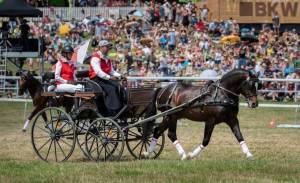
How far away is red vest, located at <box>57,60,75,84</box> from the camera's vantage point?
59.1 ft

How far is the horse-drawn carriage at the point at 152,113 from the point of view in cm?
1550

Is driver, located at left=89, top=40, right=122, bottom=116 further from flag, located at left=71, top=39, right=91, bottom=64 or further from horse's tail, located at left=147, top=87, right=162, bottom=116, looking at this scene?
flag, located at left=71, top=39, right=91, bottom=64

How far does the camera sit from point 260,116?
26.5 meters

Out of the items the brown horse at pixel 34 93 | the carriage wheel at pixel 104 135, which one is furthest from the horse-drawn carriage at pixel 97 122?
the brown horse at pixel 34 93

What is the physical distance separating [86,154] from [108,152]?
0.39 metres

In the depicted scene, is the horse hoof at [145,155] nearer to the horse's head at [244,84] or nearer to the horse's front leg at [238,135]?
the horse's front leg at [238,135]

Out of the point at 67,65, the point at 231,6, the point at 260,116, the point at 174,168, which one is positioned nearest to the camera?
the point at 174,168

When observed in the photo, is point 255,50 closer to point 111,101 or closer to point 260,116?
point 260,116

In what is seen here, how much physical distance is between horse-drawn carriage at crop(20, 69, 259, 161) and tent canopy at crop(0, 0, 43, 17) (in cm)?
1754

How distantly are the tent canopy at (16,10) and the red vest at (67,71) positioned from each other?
51.6 ft

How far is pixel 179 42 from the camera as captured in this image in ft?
122

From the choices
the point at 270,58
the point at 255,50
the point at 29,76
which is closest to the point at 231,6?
the point at 255,50

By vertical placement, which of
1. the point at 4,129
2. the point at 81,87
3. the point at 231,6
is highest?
the point at 231,6

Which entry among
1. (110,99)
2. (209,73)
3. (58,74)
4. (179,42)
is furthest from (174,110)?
(179,42)
